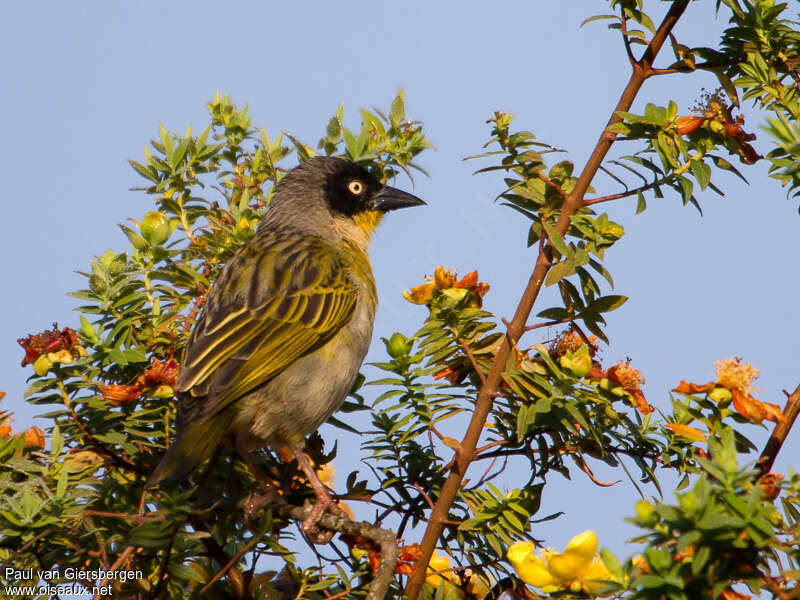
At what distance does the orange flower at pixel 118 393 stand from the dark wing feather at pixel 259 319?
0.21 m

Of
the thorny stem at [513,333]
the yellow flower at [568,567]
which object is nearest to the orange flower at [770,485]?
the yellow flower at [568,567]

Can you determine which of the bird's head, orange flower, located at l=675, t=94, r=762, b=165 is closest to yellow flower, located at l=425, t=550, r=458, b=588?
orange flower, located at l=675, t=94, r=762, b=165

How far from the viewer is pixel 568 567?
91.6 inches

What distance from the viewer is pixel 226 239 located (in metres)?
3.84

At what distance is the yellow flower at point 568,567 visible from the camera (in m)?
2.30

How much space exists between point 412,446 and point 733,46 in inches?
66.0

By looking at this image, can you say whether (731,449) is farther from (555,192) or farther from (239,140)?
(239,140)

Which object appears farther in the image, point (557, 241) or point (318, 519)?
point (318, 519)

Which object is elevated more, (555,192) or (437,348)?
(555,192)

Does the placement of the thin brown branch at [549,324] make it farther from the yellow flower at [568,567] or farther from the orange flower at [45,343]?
the orange flower at [45,343]

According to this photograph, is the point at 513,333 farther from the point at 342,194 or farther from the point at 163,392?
the point at 342,194

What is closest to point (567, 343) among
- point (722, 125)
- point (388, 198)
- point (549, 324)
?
point (549, 324)

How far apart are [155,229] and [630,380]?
1894 mm

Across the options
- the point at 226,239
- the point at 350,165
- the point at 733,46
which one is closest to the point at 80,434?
the point at 226,239
